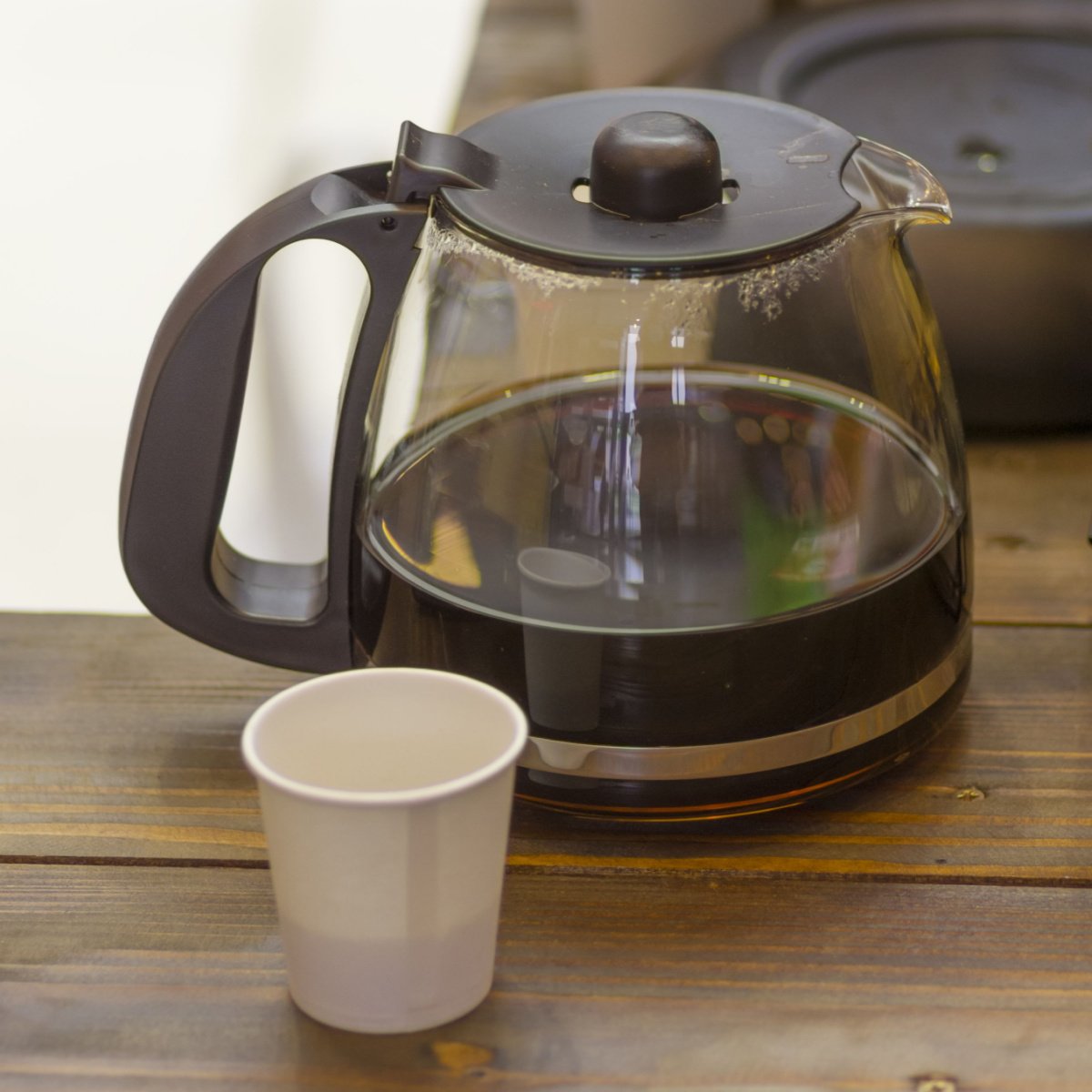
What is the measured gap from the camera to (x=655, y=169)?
520 millimetres

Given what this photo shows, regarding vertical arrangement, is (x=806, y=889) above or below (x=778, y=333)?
below

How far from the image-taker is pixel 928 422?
616 millimetres

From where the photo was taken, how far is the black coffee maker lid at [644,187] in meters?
0.51

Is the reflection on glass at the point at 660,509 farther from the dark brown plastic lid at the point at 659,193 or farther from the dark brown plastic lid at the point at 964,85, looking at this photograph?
the dark brown plastic lid at the point at 964,85

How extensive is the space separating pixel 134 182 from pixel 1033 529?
84cm

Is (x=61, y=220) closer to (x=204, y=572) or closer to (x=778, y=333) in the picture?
(x=204, y=572)

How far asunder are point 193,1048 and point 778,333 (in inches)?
13.7

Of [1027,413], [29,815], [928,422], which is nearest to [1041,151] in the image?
[1027,413]

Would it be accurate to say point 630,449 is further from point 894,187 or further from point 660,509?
point 894,187

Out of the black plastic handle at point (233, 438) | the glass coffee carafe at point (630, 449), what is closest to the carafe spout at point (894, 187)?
the glass coffee carafe at point (630, 449)

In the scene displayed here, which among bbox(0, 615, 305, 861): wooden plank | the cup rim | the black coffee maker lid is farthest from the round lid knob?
bbox(0, 615, 305, 861): wooden plank

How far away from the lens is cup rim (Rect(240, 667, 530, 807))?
424 millimetres

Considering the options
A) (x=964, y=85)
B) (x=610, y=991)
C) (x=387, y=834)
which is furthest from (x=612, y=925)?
(x=964, y=85)

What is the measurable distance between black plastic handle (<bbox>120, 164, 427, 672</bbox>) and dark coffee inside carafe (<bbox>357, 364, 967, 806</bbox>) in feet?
0.15
